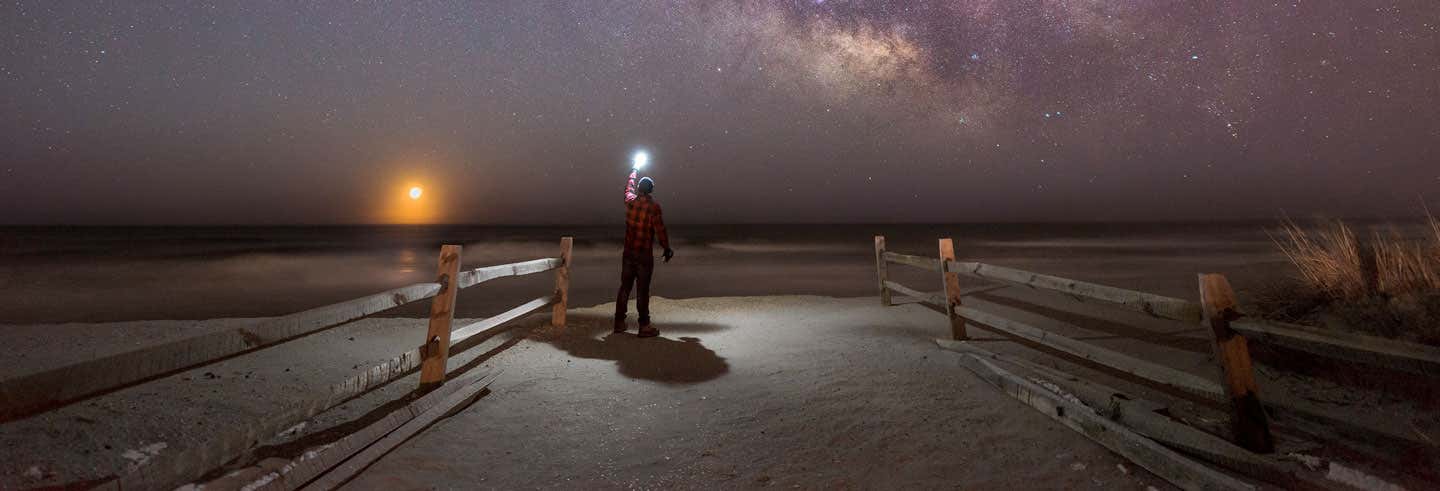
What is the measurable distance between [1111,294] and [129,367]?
5.28 m

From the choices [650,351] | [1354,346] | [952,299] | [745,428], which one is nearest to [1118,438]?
[1354,346]

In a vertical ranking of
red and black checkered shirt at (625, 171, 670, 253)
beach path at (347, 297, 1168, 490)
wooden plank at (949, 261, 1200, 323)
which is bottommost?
beach path at (347, 297, 1168, 490)

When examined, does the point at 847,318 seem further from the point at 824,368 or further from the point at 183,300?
the point at 183,300

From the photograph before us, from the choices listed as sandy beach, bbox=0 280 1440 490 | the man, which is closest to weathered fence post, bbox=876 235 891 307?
sandy beach, bbox=0 280 1440 490

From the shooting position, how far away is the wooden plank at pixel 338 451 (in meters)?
3.16

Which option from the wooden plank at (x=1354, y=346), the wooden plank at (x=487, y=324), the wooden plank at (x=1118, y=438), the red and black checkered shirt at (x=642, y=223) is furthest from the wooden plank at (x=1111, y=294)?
the wooden plank at (x=487, y=324)

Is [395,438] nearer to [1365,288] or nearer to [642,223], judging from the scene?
[642,223]

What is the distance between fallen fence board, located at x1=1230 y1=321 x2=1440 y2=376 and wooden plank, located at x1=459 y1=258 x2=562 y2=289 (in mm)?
5262

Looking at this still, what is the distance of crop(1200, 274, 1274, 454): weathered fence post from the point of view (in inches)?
146

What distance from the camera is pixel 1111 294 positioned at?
477 centimetres

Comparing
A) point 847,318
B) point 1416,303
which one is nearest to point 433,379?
point 847,318

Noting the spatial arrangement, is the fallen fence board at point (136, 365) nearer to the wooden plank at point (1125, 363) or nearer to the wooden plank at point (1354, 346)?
the wooden plank at point (1354, 346)

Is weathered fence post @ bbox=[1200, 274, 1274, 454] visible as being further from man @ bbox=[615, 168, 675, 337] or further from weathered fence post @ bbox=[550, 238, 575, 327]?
weathered fence post @ bbox=[550, 238, 575, 327]

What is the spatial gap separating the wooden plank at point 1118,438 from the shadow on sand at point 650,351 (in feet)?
8.35
